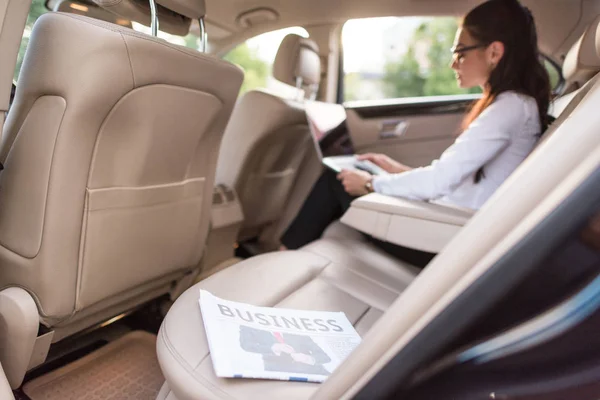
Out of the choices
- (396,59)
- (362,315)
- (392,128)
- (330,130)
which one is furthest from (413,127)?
(362,315)

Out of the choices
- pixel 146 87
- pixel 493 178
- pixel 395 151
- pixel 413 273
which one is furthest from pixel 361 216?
pixel 395 151

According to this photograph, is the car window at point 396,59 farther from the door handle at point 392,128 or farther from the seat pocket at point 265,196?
the seat pocket at point 265,196

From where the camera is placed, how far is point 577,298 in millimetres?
537

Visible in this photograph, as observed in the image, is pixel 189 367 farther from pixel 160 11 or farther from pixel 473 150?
pixel 473 150

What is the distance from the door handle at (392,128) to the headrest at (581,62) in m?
0.89

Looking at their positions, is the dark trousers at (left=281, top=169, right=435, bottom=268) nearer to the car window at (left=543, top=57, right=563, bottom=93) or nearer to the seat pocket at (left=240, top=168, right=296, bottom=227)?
the seat pocket at (left=240, top=168, right=296, bottom=227)

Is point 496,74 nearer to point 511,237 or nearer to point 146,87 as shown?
point 146,87

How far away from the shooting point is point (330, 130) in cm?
221

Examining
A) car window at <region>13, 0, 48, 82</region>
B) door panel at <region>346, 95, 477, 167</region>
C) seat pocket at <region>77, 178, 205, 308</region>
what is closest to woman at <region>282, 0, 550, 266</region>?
seat pocket at <region>77, 178, 205, 308</region>

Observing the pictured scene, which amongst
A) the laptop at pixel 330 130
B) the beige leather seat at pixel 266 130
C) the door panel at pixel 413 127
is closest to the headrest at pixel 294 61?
the beige leather seat at pixel 266 130

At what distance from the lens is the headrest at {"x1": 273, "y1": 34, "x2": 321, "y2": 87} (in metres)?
2.09

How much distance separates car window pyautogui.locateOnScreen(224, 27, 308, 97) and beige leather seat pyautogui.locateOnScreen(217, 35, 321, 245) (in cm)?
6

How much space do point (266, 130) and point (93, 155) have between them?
Answer: 39.8 inches

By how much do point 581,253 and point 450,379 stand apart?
Result: 0.68ft
